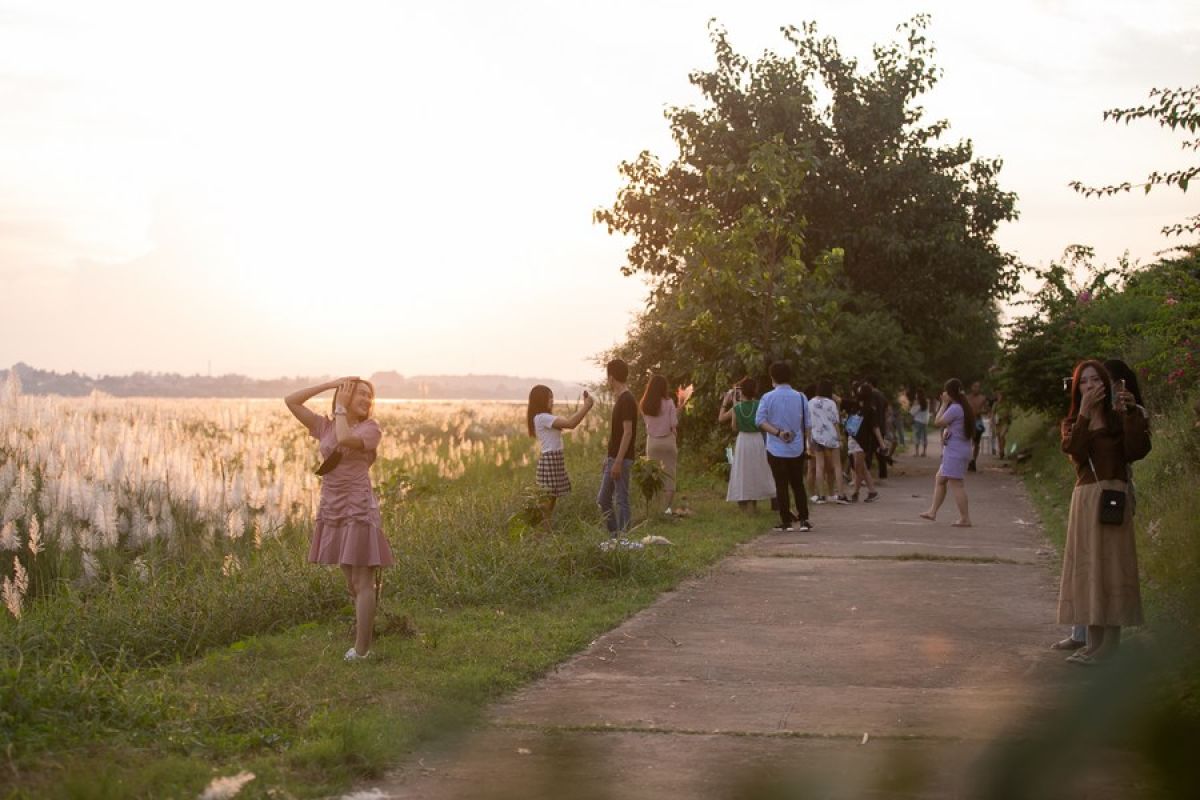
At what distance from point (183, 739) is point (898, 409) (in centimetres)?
2979

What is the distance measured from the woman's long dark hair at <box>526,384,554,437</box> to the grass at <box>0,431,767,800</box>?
3.87 ft

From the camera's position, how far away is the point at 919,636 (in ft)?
31.4

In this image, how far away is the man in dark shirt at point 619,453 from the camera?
50.7 feet

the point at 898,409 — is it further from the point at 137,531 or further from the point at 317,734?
the point at 317,734

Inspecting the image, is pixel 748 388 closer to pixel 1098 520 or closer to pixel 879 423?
pixel 879 423

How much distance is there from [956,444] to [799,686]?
33.4 ft

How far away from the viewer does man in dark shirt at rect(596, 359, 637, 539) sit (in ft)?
50.7

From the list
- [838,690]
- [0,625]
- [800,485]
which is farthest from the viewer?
[800,485]

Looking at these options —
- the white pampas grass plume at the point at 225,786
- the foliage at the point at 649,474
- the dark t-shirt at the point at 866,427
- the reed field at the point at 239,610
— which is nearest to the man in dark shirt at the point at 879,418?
the dark t-shirt at the point at 866,427

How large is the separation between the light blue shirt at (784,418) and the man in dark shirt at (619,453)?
222 centimetres

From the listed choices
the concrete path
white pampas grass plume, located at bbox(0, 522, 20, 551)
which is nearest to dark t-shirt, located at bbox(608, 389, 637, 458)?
the concrete path

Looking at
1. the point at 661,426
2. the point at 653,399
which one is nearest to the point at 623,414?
the point at 653,399

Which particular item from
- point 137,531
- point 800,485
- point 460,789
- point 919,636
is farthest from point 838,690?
point 800,485

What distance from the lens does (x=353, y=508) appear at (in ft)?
28.5
